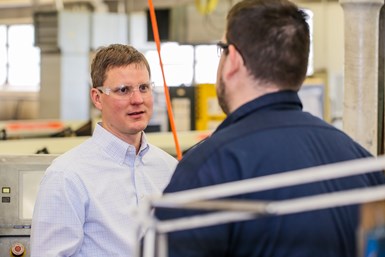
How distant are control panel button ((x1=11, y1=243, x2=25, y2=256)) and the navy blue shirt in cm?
135

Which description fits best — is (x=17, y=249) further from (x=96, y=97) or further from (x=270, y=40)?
(x=270, y=40)

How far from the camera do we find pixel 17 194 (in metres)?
2.51

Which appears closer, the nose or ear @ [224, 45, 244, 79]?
ear @ [224, 45, 244, 79]

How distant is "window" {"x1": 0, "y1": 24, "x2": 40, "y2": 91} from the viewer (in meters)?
13.6

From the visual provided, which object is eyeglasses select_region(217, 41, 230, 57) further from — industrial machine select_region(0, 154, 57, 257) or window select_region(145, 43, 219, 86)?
window select_region(145, 43, 219, 86)

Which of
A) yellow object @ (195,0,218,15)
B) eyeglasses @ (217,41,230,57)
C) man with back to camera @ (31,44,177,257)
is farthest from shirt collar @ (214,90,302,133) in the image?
yellow object @ (195,0,218,15)

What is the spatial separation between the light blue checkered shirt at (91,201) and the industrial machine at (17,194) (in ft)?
1.54

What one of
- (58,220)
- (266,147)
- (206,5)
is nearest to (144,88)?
(58,220)

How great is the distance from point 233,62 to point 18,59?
12.9m

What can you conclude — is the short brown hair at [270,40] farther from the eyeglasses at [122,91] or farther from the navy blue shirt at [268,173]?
the eyeglasses at [122,91]

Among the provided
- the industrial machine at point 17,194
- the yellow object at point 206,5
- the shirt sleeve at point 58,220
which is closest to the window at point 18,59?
the yellow object at point 206,5

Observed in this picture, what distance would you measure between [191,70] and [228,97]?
10.2 metres

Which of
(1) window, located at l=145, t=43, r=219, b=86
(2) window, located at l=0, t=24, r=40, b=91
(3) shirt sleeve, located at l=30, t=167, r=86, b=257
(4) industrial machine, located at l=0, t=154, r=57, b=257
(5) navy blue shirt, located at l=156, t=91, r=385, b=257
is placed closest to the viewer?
(5) navy blue shirt, located at l=156, t=91, r=385, b=257

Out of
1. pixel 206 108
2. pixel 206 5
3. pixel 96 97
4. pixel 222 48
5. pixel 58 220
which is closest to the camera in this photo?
pixel 222 48
